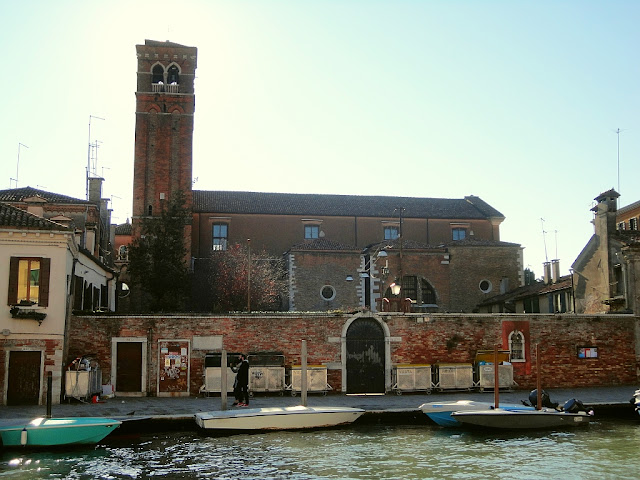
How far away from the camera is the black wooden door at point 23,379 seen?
798 inches

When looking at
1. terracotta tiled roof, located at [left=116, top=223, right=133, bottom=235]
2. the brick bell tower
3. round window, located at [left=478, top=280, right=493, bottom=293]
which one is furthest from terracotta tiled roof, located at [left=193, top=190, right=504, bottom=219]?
terracotta tiled roof, located at [left=116, top=223, right=133, bottom=235]

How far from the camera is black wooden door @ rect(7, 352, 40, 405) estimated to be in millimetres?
20281

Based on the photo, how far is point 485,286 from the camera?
41.4 meters

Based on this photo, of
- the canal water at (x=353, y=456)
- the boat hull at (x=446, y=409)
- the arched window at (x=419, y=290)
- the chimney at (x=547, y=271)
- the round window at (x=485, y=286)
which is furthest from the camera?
the round window at (x=485, y=286)

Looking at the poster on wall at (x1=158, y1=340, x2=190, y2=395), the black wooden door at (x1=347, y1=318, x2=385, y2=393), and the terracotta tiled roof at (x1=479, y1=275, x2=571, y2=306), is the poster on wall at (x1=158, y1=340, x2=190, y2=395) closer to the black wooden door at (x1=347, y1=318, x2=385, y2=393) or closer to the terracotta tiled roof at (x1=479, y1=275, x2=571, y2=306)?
the black wooden door at (x1=347, y1=318, x2=385, y2=393)

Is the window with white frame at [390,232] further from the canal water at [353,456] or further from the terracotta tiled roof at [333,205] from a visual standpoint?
the canal water at [353,456]

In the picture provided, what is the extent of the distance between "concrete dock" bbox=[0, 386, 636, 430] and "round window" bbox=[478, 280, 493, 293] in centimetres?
1719

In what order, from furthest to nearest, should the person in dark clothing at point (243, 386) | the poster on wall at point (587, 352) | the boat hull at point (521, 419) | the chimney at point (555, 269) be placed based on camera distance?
1. the chimney at point (555, 269)
2. the poster on wall at point (587, 352)
3. the person in dark clothing at point (243, 386)
4. the boat hull at point (521, 419)

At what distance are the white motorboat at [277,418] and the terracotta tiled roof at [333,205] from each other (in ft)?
87.4

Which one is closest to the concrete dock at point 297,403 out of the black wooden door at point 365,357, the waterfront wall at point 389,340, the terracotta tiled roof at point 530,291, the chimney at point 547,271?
the black wooden door at point 365,357

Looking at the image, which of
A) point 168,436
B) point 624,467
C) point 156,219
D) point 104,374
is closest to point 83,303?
point 104,374

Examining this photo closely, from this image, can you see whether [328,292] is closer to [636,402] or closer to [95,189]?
[95,189]

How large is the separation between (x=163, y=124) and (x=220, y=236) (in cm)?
752

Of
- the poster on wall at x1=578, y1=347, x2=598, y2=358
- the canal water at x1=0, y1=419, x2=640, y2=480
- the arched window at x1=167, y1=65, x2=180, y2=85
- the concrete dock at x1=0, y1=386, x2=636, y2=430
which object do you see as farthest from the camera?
the arched window at x1=167, y1=65, x2=180, y2=85
